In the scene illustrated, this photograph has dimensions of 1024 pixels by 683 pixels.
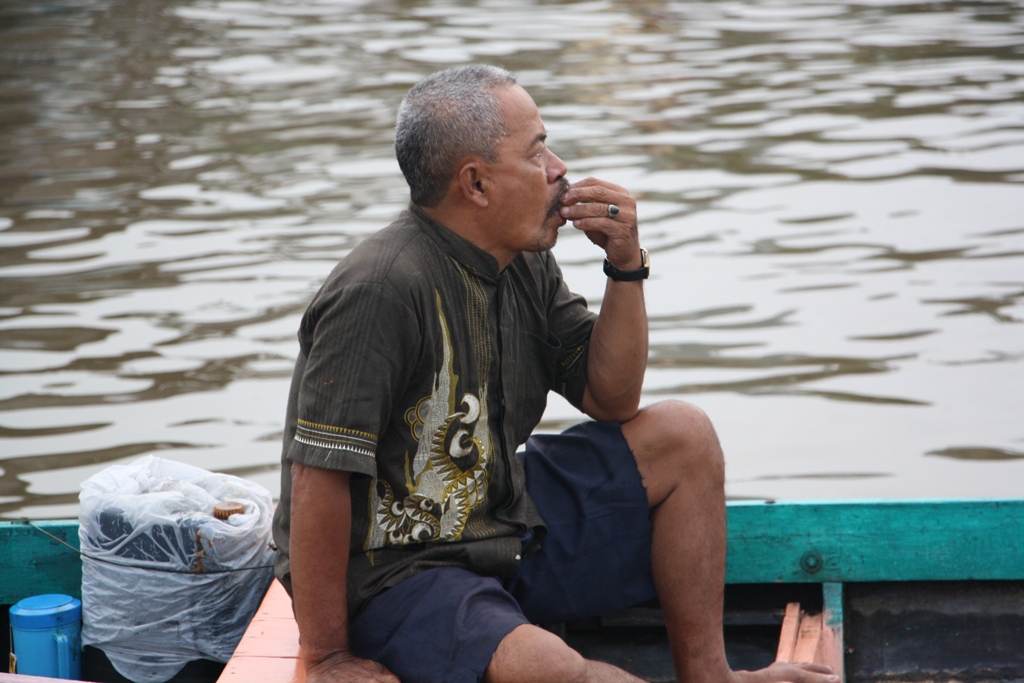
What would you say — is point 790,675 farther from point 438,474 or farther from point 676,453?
point 438,474

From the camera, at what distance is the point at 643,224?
7.68m

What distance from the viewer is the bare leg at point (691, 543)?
250cm

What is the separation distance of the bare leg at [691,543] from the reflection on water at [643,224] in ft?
6.31

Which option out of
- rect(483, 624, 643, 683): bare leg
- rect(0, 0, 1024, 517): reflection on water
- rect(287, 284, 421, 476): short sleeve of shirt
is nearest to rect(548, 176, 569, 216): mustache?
rect(287, 284, 421, 476): short sleeve of shirt

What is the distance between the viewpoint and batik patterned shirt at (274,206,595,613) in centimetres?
213

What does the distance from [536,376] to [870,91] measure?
30.4 ft

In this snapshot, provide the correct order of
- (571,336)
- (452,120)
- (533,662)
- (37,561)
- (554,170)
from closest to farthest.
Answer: (533,662) < (452,120) < (554,170) < (571,336) < (37,561)

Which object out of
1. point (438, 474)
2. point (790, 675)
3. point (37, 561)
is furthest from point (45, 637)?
point (790, 675)

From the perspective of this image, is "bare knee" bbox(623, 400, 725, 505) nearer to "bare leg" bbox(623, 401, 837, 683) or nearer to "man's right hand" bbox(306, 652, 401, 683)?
"bare leg" bbox(623, 401, 837, 683)

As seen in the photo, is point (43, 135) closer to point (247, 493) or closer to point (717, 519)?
point (247, 493)

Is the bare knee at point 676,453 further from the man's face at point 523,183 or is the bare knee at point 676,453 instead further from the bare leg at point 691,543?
the man's face at point 523,183

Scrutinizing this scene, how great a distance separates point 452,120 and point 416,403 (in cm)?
53

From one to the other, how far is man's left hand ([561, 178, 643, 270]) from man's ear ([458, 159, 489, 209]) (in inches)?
7.3


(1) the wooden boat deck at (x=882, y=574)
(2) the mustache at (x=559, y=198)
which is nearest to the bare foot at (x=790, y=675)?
(1) the wooden boat deck at (x=882, y=574)
